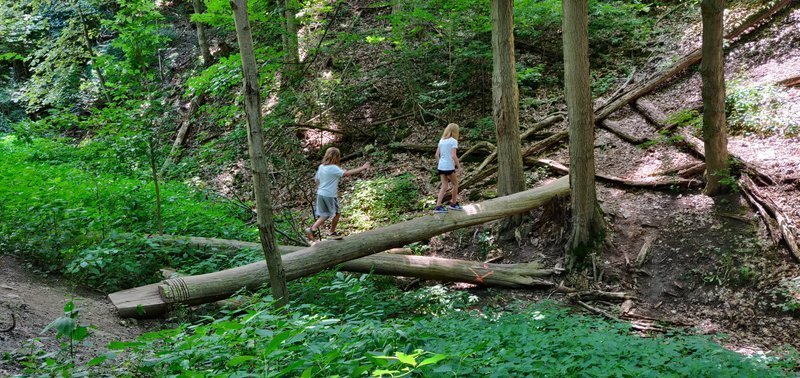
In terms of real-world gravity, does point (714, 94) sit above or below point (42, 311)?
above

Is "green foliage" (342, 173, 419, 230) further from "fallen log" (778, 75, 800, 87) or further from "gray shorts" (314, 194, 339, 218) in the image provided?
"fallen log" (778, 75, 800, 87)

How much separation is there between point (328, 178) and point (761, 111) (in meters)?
8.27

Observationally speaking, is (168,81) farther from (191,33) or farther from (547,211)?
(547,211)

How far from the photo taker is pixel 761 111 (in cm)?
1019

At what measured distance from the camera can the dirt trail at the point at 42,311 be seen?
471 cm

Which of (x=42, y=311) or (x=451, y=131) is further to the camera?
(x=451, y=131)

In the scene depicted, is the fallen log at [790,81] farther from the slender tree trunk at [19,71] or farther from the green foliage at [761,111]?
the slender tree trunk at [19,71]

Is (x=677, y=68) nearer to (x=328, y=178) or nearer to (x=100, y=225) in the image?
(x=328, y=178)

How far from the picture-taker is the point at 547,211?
9.65 metres

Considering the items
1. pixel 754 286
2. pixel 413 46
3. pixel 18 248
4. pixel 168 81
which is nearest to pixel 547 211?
pixel 754 286

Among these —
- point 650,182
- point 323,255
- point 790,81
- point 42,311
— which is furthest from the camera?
point 790,81

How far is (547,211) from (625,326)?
418cm

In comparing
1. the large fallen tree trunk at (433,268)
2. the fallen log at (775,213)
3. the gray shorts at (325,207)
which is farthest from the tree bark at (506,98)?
the fallen log at (775,213)

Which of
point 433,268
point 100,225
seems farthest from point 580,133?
point 100,225
